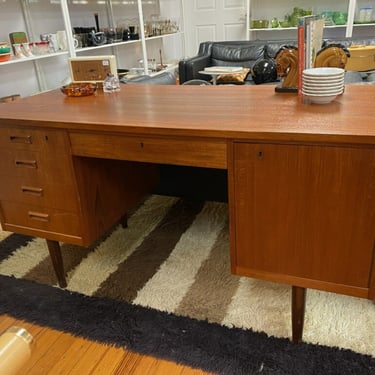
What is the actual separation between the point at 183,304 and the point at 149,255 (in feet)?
1.24

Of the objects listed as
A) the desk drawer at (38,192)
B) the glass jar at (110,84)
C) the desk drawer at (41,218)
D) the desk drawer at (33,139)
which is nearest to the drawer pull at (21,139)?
the desk drawer at (33,139)

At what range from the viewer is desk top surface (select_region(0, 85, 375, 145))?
3.16 ft

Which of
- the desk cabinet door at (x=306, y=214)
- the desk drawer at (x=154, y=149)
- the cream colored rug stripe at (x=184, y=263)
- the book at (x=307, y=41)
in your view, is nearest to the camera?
the desk cabinet door at (x=306, y=214)

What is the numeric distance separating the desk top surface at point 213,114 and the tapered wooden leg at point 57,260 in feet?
1.61

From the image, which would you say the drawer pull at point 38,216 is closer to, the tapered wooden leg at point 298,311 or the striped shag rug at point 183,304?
the striped shag rug at point 183,304

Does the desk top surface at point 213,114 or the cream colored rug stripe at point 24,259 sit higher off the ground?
the desk top surface at point 213,114

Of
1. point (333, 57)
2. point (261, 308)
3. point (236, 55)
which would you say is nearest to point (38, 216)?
point (261, 308)

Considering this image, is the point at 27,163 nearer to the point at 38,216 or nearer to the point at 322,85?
the point at 38,216

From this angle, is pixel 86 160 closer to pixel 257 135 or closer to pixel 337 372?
pixel 257 135

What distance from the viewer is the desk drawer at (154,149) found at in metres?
1.07

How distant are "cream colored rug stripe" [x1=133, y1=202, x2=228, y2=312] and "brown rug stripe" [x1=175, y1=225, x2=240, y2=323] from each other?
0.09ft

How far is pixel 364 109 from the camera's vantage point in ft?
3.68

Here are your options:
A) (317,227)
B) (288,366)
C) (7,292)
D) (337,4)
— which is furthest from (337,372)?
(337,4)

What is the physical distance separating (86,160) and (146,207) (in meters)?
0.89
